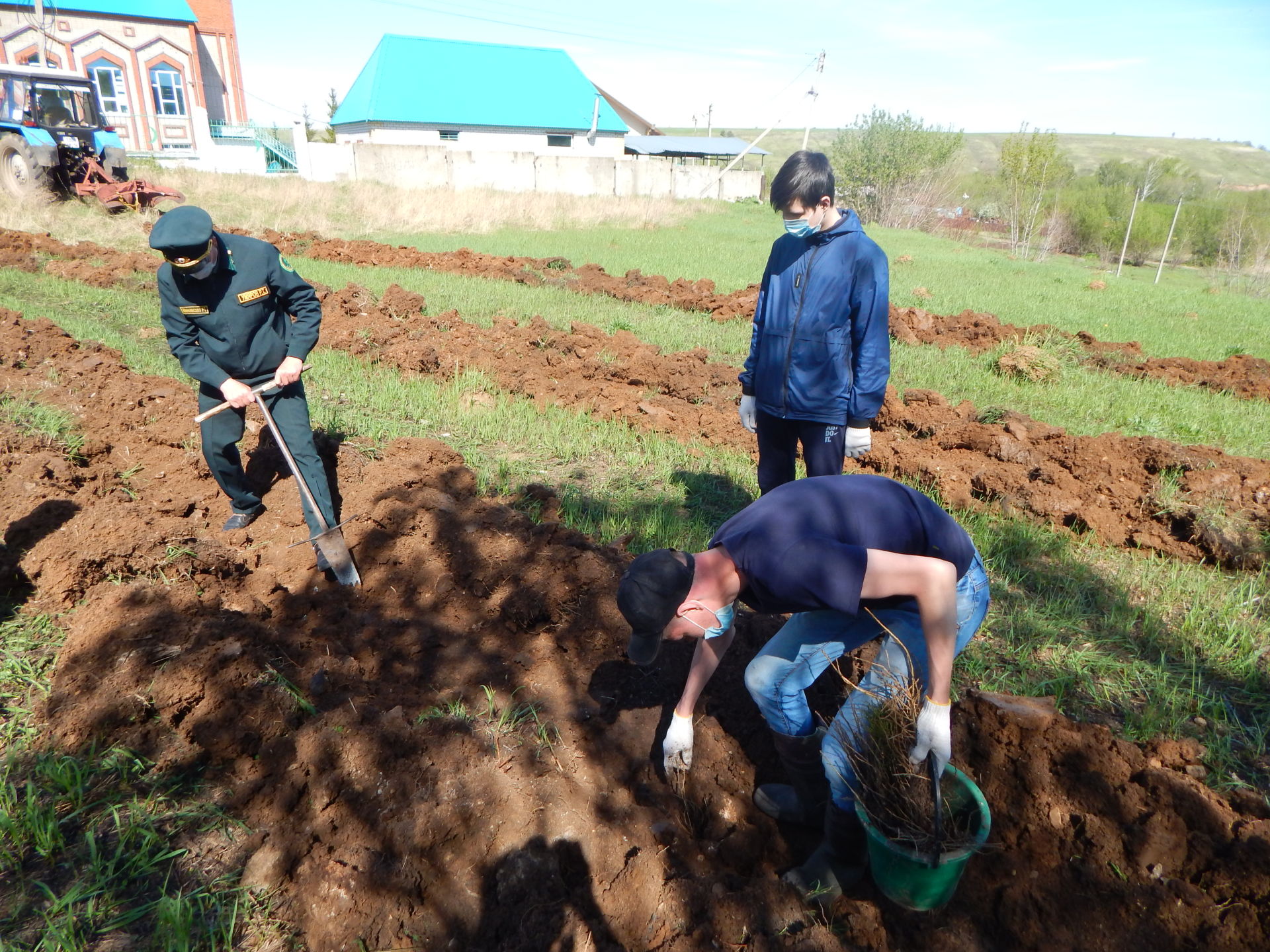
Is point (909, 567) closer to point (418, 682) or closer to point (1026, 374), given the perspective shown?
point (418, 682)

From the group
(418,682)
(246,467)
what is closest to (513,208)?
(246,467)

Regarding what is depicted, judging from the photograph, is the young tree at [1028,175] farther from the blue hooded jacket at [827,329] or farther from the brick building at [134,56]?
the brick building at [134,56]

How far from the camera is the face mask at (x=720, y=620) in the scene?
6.89 feet

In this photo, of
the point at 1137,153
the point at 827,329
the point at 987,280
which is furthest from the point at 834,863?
the point at 1137,153

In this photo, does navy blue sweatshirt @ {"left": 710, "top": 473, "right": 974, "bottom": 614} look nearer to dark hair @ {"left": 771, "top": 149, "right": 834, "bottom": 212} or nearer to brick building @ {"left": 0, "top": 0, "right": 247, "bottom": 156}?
dark hair @ {"left": 771, "top": 149, "right": 834, "bottom": 212}

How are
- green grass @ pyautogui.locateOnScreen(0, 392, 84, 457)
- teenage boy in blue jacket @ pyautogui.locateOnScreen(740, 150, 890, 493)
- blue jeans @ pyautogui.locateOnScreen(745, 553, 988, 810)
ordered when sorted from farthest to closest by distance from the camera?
green grass @ pyautogui.locateOnScreen(0, 392, 84, 457) → teenage boy in blue jacket @ pyautogui.locateOnScreen(740, 150, 890, 493) → blue jeans @ pyautogui.locateOnScreen(745, 553, 988, 810)

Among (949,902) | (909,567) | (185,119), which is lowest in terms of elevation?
(949,902)

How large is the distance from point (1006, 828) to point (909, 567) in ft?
3.76

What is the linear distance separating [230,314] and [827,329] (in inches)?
114

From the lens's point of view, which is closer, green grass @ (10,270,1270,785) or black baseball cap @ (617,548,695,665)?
black baseball cap @ (617,548,695,665)

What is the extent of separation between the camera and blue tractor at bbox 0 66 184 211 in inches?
612

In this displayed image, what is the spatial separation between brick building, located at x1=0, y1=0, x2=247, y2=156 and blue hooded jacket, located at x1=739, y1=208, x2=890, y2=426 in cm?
3292

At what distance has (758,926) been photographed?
2146mm

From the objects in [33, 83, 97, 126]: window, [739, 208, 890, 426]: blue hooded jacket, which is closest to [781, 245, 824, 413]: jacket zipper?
[739, 208, 890, 426]: blue hooded jacket
